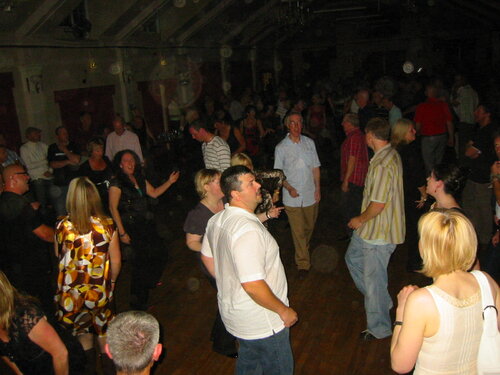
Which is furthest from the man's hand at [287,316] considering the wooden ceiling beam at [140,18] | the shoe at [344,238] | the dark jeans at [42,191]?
Result: the wooden ceiling beam at [140,18]

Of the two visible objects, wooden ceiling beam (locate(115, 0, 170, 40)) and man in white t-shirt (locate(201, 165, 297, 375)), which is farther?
wooden ceiling beam (locate(115, 0, 170, 40))

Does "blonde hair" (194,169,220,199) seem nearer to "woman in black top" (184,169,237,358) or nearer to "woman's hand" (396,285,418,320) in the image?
"woman in black top" (184,169,237,358)

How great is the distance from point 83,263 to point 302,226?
229 cm

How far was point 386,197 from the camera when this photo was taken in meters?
2.98

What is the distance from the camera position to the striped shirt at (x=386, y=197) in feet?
9.77

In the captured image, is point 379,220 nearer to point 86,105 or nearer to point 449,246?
point 449,246

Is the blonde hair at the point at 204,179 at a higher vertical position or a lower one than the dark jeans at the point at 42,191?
higher

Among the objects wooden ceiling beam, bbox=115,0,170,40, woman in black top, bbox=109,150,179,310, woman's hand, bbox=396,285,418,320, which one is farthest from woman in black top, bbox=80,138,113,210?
wooden ceiling beam, bbox=115,0,170,40

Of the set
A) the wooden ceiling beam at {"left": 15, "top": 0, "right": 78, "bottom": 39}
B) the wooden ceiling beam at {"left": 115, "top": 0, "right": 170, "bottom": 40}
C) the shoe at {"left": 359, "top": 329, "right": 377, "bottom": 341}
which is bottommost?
the shoe at {"left": 359, "top": 329, "right": 377, "bottom": 341}

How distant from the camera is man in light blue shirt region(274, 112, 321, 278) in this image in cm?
423

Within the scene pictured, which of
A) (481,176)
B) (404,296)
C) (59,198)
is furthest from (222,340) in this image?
(59,198)

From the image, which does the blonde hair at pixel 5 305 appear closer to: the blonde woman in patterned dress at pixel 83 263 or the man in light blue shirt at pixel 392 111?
the blonde woman in patterned dress at pixel 83 263

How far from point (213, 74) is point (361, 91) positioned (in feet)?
29.0

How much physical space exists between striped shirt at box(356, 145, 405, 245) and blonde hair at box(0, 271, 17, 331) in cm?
219
